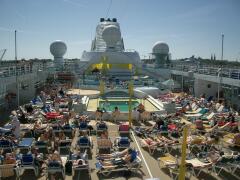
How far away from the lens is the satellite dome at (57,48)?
39.9 m

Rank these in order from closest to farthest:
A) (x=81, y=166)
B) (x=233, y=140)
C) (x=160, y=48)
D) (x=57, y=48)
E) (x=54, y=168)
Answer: (x=54, y=168) → (x=81, y=166) → (x=233, y=140) → (x=160, y=48) → (x=57, y=48)

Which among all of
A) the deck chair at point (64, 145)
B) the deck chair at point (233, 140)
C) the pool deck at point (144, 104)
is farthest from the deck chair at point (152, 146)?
the pool deck at point (144, 104)

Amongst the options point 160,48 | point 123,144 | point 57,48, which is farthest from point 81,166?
point 57,48

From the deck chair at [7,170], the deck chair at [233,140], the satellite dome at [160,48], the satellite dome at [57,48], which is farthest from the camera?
the satellite dome at [57,48]

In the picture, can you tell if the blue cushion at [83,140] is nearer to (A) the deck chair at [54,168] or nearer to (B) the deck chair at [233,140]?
(A) the deck chair at [54,168]

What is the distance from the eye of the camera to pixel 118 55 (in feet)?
107

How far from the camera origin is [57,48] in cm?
3988

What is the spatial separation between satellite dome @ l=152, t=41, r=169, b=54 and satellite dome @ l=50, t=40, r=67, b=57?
1324 cm

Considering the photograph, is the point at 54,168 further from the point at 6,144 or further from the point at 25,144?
the point at 6,144

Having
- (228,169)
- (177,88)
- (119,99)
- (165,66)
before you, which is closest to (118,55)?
(165,66)

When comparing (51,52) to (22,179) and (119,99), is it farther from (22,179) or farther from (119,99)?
(22,179)

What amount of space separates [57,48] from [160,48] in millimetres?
14738

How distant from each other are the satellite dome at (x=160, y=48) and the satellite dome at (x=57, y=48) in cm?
1324

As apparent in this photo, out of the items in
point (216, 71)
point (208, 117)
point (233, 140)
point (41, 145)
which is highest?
point (216, 71)
